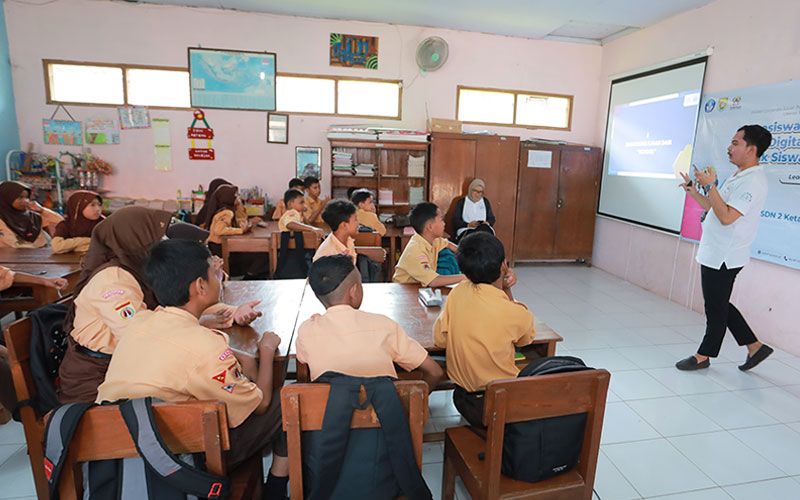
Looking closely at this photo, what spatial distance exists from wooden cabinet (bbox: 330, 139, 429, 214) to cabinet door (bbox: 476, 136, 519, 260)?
0.74 meters

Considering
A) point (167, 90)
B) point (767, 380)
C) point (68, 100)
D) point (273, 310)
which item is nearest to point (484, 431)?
point (273, 310)

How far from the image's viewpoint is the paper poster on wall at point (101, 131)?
523cm

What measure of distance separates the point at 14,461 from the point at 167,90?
14.6 ft

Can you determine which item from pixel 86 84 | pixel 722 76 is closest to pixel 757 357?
pixel 722 76

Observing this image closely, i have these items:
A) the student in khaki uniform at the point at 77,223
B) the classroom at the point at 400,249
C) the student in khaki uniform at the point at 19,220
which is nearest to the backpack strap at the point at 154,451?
the classroom at the point at 400,249

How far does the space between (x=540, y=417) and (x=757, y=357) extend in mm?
2827

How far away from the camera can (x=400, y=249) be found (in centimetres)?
518

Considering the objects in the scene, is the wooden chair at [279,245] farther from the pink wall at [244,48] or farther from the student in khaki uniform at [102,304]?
the pink wall at [244,48]

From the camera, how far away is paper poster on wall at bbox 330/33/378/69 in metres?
5.50

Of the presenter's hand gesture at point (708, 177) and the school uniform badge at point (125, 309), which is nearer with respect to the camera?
the school uniform badge at point (125, 309)

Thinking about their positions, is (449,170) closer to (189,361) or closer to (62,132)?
(62,132)

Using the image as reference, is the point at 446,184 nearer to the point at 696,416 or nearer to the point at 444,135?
the point at 444,135

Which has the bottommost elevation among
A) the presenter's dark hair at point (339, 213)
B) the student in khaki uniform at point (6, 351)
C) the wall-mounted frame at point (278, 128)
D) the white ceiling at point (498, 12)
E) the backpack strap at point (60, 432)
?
the student in khaki uniform at point (6, 351)

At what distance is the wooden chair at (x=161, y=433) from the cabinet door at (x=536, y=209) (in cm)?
541
